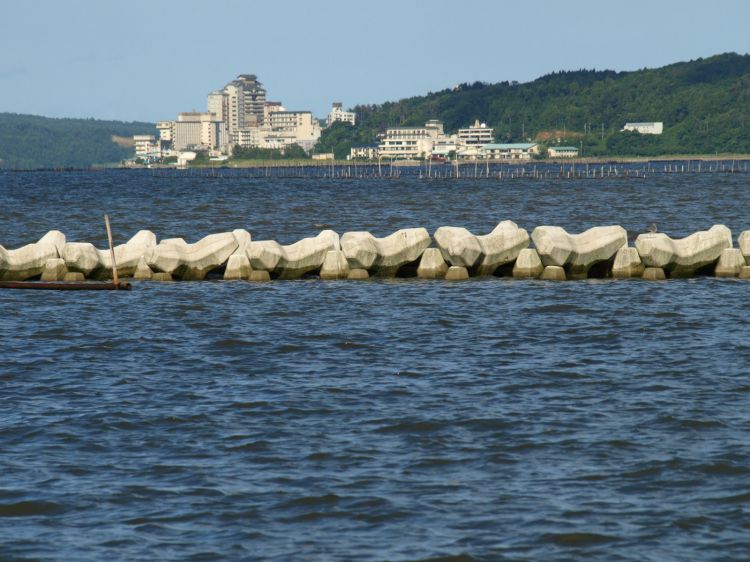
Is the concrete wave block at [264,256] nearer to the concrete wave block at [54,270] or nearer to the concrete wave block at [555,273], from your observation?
the concrete wave block at [54,270]

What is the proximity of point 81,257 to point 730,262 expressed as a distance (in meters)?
16.7

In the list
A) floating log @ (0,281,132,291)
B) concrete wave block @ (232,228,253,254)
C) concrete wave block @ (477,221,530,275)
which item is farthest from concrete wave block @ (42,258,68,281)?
concrete wave block @ (477,221,530,275)

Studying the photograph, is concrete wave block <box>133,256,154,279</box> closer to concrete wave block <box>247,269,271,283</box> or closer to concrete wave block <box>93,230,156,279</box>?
concrete wave block <box>93,230,156,279</box>

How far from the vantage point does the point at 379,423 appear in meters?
17.5

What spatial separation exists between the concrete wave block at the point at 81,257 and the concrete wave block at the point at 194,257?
55.6 inches

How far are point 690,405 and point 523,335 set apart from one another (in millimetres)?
6757

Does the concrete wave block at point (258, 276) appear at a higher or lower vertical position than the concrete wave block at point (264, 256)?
lower

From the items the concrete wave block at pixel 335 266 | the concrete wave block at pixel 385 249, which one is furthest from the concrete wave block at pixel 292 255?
the concrete wave block at pixel 385 249

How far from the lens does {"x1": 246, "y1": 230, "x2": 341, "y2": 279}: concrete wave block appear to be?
33.0 m

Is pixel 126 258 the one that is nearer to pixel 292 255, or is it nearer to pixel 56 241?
pixel 56 241

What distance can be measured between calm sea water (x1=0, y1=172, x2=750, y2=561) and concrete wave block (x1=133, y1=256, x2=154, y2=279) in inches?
94.6

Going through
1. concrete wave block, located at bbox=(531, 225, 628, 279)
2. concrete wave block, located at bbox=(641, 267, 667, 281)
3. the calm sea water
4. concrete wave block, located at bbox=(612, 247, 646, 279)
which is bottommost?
the calm sea water

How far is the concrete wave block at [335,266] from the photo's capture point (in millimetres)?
33188

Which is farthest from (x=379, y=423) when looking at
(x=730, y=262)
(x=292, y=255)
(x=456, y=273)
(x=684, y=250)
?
(x=730, y=262)
